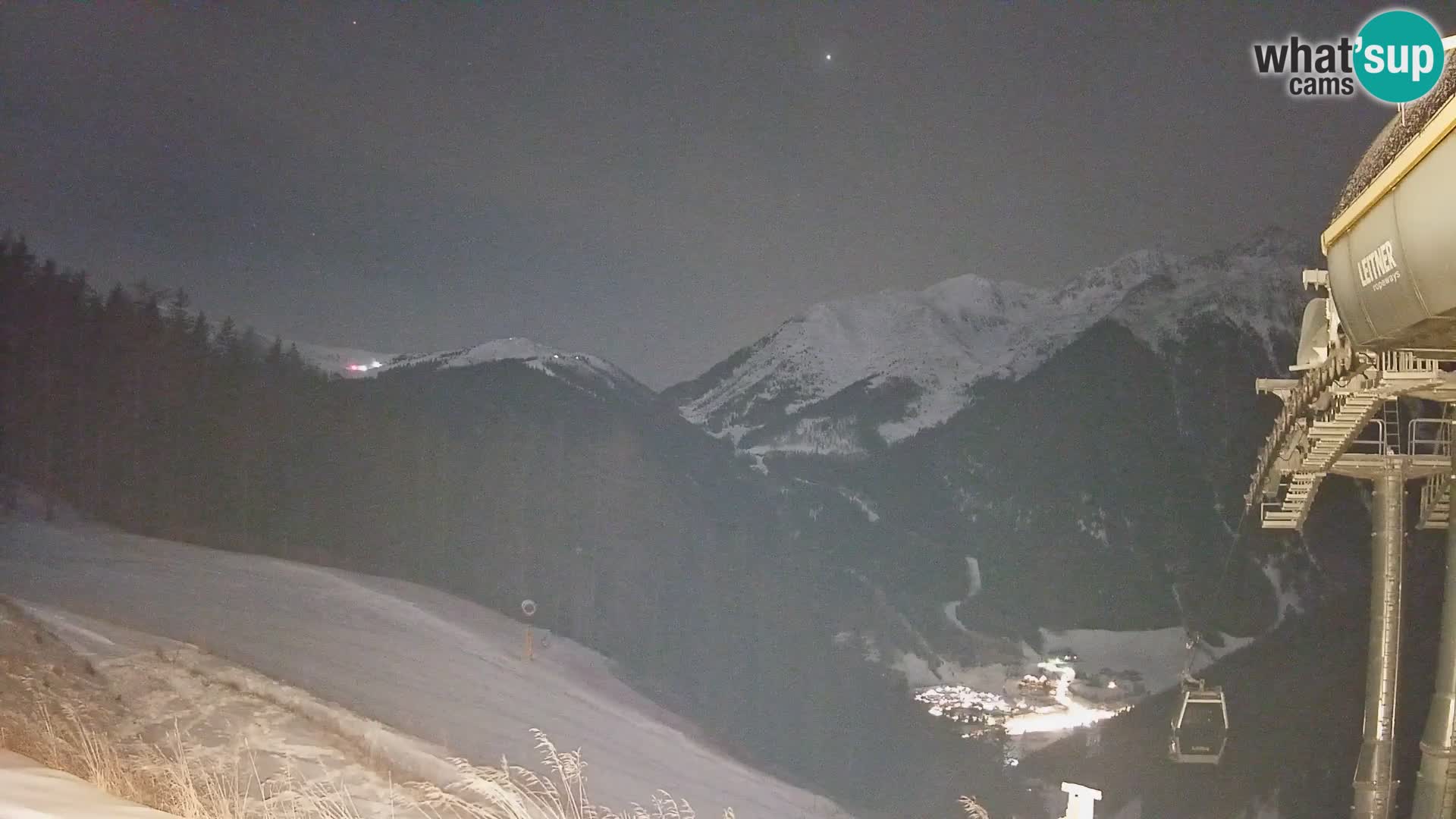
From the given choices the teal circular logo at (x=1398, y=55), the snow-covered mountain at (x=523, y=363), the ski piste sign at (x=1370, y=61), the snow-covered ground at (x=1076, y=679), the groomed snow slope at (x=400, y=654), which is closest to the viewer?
the teal circular logo at (x=1398, y=55)

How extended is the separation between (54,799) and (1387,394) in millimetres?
7228

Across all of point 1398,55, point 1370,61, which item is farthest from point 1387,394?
point 1370,61

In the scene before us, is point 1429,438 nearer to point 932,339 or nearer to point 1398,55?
point 1398,55

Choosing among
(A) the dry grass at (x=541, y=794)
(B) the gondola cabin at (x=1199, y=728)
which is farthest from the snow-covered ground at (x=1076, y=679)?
(A) the dry grass at (x=541, y=794)

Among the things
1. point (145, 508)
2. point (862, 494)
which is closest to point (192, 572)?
point (145, 508)

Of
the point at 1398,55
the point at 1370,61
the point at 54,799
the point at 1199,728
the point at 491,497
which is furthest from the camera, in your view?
the point at 491,497

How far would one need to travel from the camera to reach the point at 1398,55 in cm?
493

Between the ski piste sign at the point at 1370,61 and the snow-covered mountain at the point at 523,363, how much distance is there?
16.7ft

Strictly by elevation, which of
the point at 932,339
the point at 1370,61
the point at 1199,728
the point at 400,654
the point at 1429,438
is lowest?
the point at 400,654

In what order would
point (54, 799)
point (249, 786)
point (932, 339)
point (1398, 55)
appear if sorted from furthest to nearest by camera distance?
1. point (932, 339)
2. point (249, 786)
3. point (1398, 55)
4. point (54, 799)

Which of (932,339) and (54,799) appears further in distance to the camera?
(932,339)

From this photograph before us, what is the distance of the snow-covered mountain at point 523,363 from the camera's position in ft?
23.7

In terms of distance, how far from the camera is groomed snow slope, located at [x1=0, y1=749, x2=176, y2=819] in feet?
12.8

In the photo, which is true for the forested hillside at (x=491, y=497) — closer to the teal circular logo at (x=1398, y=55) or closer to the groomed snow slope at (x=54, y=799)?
the groomed snow slope at (x=54, y=799)
